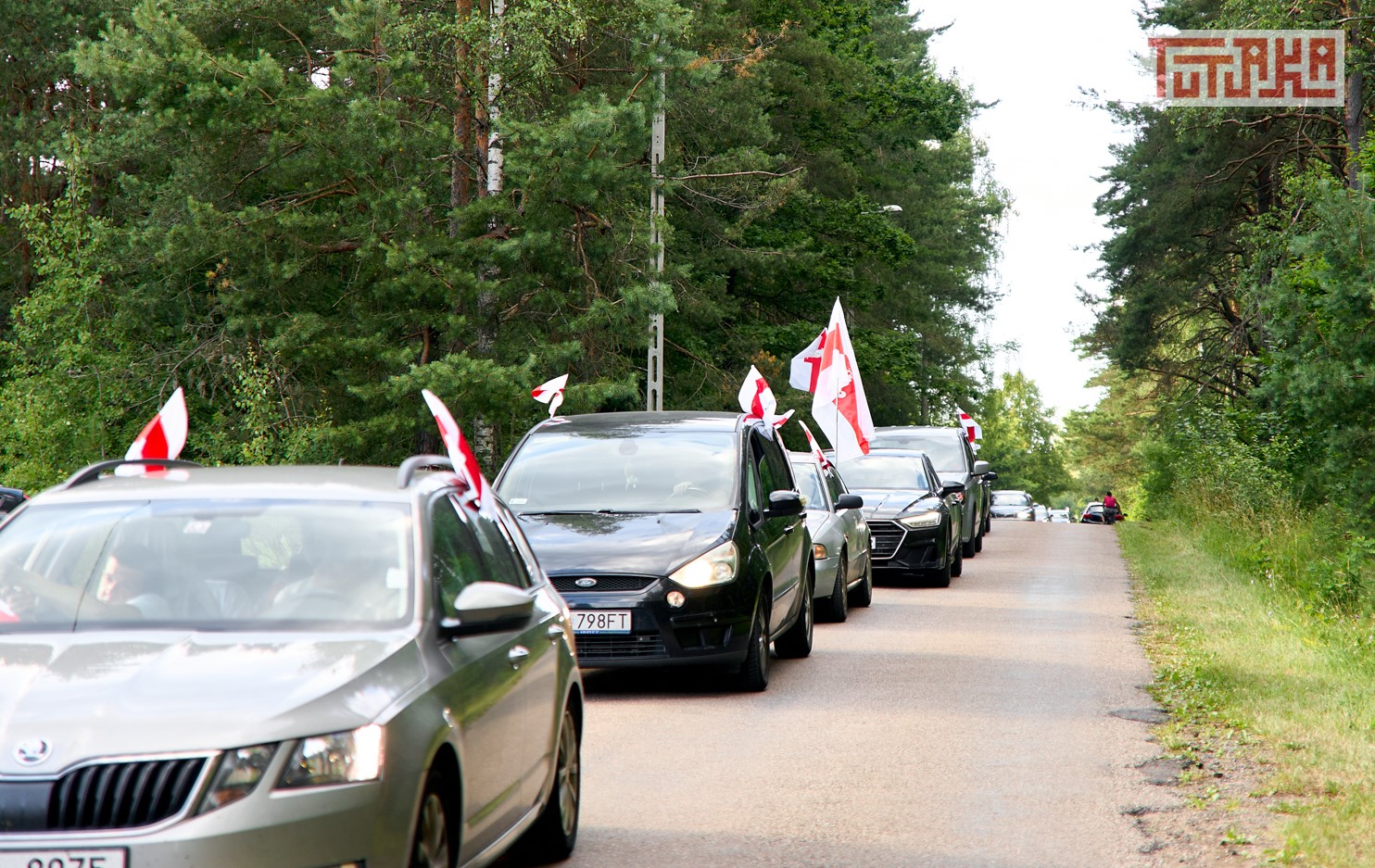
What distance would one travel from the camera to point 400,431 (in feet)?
92.8

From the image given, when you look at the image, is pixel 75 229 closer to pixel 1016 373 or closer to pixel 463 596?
pixel 463 596

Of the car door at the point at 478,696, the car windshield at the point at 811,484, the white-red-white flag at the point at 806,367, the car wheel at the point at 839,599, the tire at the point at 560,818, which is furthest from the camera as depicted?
the white-red-white flag at the point at 806,367

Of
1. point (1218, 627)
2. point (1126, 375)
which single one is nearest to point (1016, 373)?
point (1126, 375)

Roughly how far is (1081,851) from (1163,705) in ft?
13.9

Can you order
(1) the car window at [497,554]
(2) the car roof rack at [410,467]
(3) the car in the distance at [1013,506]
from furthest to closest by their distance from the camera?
(3) the car in the distance at [1013,506]
(1) the car window at [497,554]
(2) the car roof rack at [410,467]

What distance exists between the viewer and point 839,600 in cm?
1661

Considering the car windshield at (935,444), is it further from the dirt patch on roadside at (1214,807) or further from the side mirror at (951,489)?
the dirt patch on roadside at (1214,807)

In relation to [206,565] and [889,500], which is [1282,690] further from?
[889,500]

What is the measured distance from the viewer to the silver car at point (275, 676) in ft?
13.6

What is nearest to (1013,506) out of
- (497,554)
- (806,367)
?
(806,367)

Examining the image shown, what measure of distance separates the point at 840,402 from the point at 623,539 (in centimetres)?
1425

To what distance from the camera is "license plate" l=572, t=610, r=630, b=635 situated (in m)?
10.7

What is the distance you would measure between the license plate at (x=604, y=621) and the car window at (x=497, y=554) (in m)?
4.20
